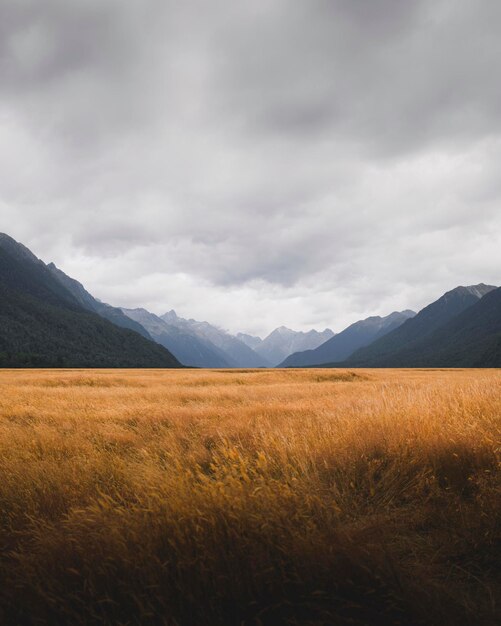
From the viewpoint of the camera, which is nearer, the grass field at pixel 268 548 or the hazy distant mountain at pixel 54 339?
the grass field at pixel 268 548

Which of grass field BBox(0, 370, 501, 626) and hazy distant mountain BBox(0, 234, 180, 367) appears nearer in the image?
grass field BBox(0, 370, 501, 626)

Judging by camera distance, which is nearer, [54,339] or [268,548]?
[268,548]

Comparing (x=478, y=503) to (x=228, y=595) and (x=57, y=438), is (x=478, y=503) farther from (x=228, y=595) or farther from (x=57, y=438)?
(x=57, y=438)

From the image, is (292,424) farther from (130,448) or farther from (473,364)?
(473,364)

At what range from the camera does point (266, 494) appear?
255 centimetres

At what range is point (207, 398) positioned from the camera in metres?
12.4

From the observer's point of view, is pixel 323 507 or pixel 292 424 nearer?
pixel 323 507

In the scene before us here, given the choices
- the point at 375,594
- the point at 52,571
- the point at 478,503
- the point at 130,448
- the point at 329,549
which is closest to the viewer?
the point at 375,594

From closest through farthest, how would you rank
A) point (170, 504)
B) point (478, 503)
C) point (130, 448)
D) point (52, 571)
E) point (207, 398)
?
1. point (52, 571)
2. point (170, 504)
3. point (478, 503)
4. point (130, 448)
5. point (207, 398)

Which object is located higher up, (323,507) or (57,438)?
(323,507)

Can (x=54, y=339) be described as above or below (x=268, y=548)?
above

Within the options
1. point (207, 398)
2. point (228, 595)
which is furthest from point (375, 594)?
point (207, 398)

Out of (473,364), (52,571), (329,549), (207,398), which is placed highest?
(329,549)

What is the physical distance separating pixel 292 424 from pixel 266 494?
3.70 metres
